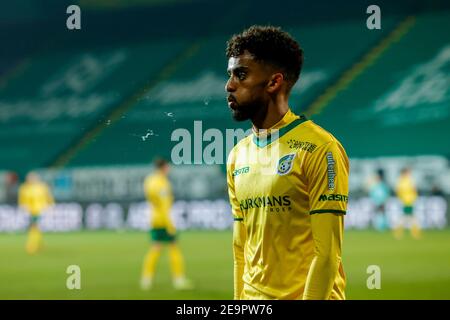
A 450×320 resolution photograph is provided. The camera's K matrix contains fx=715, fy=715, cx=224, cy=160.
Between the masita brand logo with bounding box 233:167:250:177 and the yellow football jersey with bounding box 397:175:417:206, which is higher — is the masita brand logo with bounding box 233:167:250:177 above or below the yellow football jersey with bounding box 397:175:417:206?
below

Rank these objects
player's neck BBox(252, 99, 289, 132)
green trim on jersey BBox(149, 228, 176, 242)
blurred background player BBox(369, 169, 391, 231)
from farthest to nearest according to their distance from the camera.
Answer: blurred background player BBox(369, 169, 391, 231), green trim on jersey BBox(149, 228, 176, 242), player's neck BBox(252, 99, 289, 132)

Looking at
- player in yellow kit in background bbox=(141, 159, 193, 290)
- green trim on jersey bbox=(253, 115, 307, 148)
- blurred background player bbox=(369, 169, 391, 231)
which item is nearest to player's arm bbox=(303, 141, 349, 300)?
green trim on jersey bbox=(253, 115, 307, 148)

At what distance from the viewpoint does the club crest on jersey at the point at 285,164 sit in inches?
88.8

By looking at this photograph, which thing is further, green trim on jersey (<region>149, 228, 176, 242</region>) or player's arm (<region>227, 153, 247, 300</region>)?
green trim on jersey (<region>149, 228, 176, 242</region>)

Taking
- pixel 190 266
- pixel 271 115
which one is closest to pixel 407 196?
pixel 190 266

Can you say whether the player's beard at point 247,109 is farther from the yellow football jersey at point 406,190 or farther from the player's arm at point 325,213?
the yellow football jersey at point 406,190

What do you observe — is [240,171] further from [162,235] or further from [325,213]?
[162,235]

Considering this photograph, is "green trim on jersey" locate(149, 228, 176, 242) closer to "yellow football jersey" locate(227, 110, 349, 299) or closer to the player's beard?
"yellow football jersey" locate(227, 110, 349, 299)

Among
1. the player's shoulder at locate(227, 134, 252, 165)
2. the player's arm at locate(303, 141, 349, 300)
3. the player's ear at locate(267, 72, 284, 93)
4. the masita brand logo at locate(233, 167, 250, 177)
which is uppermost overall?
the player's ear at locate(267, 72, 284, 93)

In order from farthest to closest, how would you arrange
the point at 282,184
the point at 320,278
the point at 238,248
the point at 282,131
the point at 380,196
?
the point at 380,196
the point at 238,248
the point at 282,131
the point at 282,184
the point at 320,278

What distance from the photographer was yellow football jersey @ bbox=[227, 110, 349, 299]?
217 centimetres

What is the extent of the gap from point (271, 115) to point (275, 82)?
0.36 feet

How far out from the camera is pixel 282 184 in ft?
7.39

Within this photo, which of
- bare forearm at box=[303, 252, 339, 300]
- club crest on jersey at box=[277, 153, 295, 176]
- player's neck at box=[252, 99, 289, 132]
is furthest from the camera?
player's neck at box=[252, 99, 289, 132]
